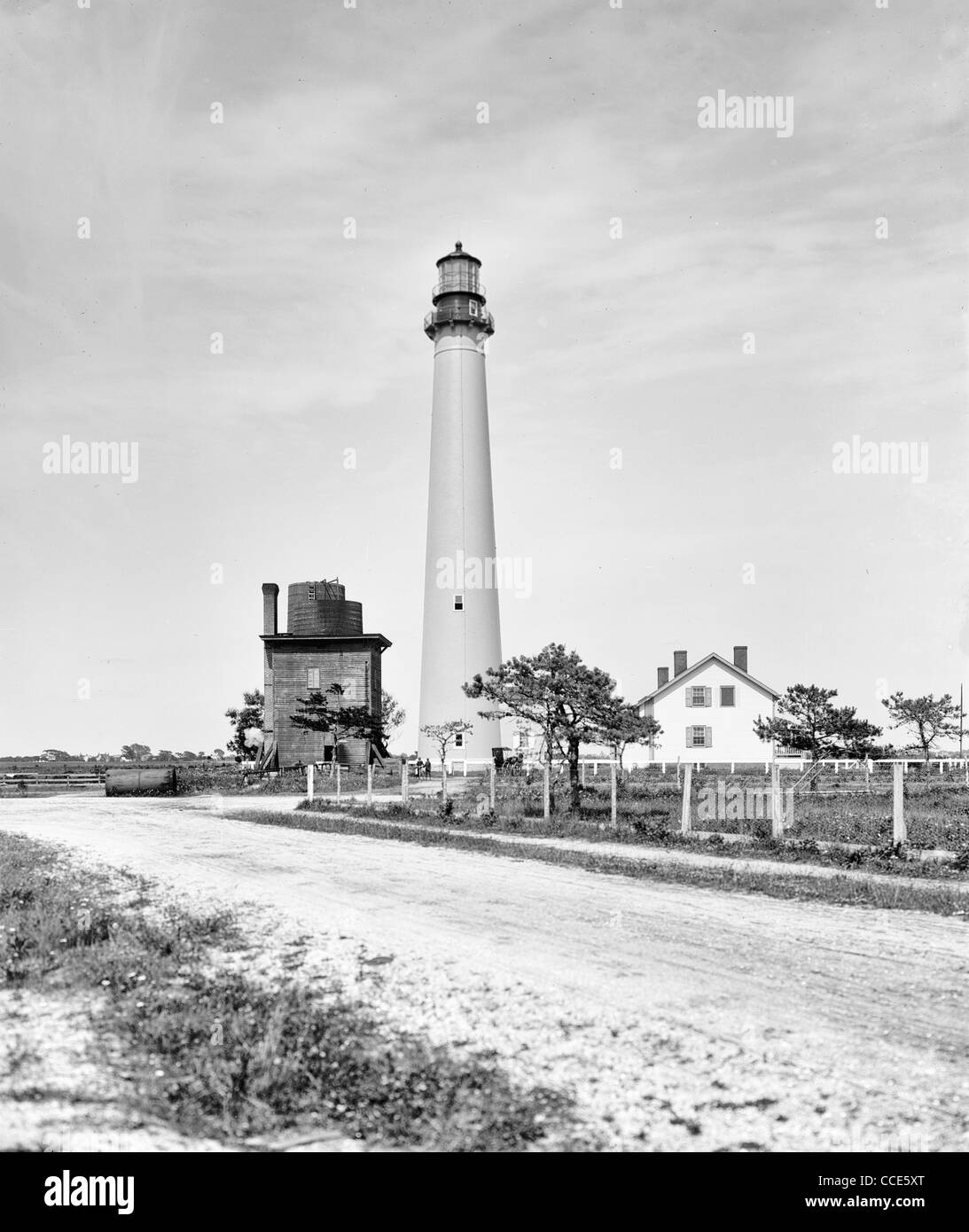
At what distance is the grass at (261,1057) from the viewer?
17.5ft

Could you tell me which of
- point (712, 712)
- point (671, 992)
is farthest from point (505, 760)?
point (671, 992)

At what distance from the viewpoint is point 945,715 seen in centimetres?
6091

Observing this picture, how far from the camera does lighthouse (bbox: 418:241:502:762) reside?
47844 mm

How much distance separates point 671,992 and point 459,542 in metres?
40.5

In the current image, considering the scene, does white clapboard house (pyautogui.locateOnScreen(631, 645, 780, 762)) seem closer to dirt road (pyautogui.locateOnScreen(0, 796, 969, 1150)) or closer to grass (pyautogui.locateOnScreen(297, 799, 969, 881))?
grass (pyautogui.locateOnScreen(297, 799, 969, 881))

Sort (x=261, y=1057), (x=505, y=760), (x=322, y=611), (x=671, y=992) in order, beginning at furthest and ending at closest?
(x=322, y=611) < (x=505, y=760) < (x=671, y=992) < (x=261, y=1057)

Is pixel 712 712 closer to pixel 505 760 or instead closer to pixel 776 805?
pixel 505 760

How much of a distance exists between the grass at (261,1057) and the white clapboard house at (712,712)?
47201 mm

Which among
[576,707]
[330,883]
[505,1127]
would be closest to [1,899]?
[330,883]

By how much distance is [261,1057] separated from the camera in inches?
240

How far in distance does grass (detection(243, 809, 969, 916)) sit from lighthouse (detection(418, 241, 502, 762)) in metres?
26.3

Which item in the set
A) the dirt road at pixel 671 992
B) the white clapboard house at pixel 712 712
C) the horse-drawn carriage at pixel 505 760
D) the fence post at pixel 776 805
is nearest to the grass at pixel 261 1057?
the dirt road at pixel 671 992

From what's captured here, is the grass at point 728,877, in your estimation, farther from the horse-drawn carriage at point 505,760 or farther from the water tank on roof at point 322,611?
the water tank on roof at point 322,611

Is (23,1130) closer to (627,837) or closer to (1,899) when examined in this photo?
(1,899)
